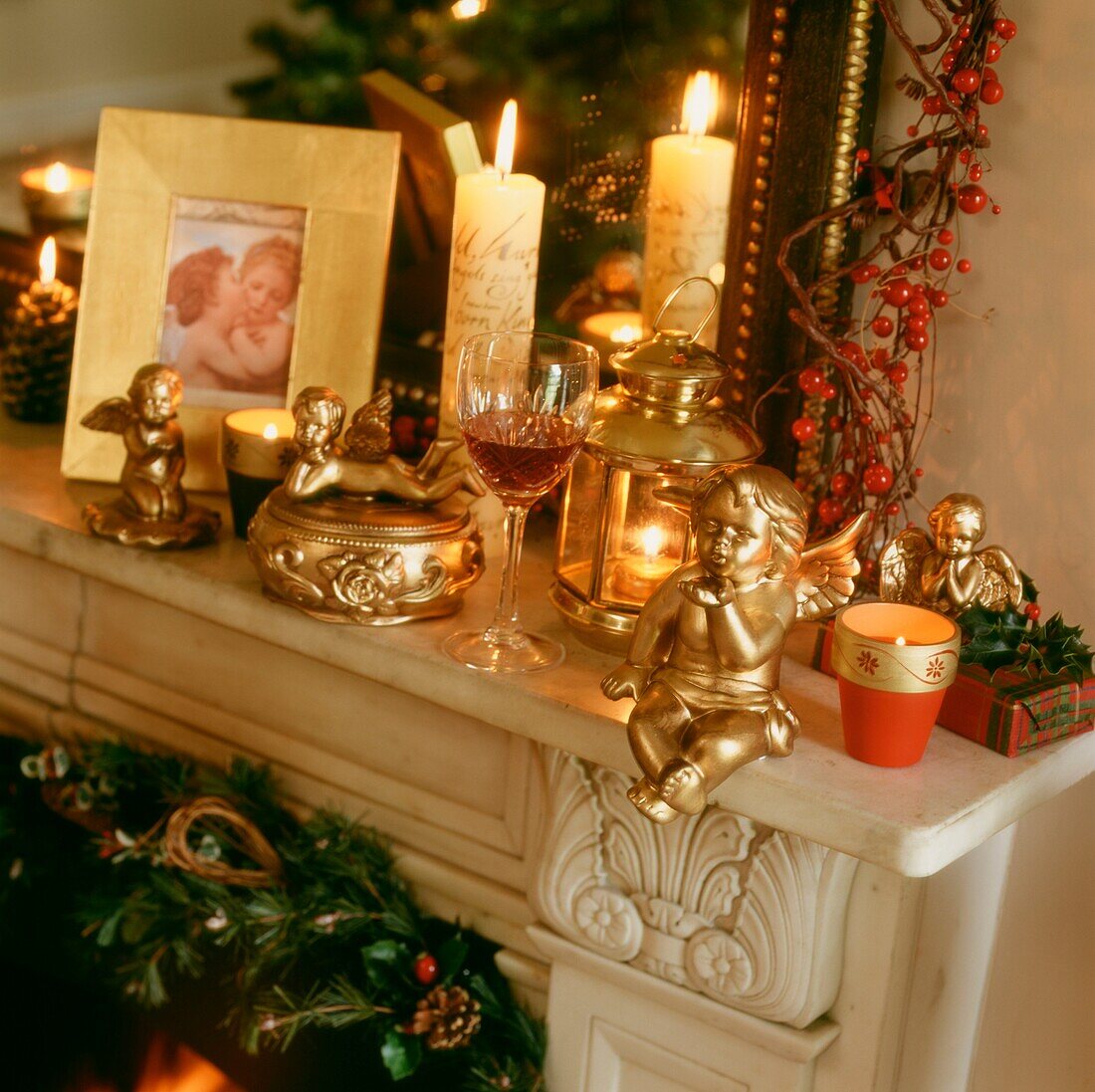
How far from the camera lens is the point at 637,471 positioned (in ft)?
3.37

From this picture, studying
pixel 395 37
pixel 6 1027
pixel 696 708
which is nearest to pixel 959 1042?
pixel 696 708

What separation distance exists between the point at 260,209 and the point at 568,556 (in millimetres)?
413

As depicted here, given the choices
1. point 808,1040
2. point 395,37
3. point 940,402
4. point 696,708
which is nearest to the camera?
point 696,708

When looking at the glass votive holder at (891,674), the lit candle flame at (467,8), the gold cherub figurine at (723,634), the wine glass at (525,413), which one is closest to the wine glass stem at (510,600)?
the wine glass at (525,413)

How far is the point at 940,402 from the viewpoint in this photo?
1141 mm

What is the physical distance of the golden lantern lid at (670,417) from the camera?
1.01 metres

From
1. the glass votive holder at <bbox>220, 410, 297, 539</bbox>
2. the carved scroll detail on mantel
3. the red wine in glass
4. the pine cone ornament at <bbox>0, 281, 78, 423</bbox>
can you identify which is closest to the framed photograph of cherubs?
the glass votive holder at <bbox>220, 410, 297, 539</bbox>

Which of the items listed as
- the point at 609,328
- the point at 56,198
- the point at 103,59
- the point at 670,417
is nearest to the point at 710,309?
the point at 670,417

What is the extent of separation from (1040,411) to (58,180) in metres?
1.05

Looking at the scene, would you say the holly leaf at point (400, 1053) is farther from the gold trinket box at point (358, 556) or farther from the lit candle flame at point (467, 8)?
the lit candle flame at point (467, 8)

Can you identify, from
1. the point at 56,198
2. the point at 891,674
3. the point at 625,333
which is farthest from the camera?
the point at 56,198

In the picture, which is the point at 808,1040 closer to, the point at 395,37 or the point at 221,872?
the point at 221,872

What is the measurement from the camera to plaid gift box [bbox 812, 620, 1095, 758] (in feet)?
3.14

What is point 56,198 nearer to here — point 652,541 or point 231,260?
point 231,260
